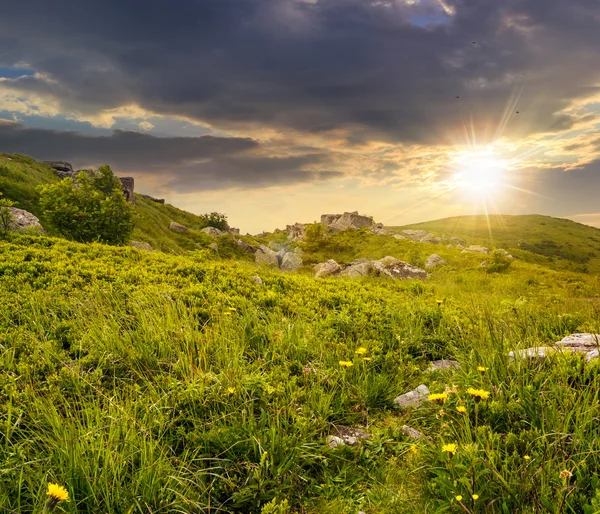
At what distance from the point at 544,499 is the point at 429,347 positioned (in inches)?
182

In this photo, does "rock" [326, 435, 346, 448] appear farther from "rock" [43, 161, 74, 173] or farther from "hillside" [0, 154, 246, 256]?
"rock" [43, 161, 74, 173]

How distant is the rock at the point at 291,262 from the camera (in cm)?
3535

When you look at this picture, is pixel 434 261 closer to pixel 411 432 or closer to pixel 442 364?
pixel 442 364

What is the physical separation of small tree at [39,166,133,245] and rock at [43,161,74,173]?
40.0m

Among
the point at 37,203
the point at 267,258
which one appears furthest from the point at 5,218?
the point at 267,258

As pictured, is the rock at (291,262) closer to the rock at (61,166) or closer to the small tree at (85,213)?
the small tree at (85,213)

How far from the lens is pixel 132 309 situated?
22.7ft

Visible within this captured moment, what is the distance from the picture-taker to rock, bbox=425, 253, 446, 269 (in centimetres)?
2941

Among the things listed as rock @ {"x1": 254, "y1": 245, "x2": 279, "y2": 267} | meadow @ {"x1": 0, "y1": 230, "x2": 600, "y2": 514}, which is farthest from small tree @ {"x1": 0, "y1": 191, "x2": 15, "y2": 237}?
rock @ {"x1": 254, "y1": 245, "x2": 279, "y2": 267}

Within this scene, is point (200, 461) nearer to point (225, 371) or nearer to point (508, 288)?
point (225, 371)

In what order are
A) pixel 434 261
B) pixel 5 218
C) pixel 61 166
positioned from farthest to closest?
pixel 61 166
pixel 434 261
pixel 5 218

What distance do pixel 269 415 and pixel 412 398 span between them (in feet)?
7.04

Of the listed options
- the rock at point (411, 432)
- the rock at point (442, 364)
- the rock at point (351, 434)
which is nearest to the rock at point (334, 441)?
the rock at point (351, 434)

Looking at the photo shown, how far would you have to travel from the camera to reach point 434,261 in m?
30.2
